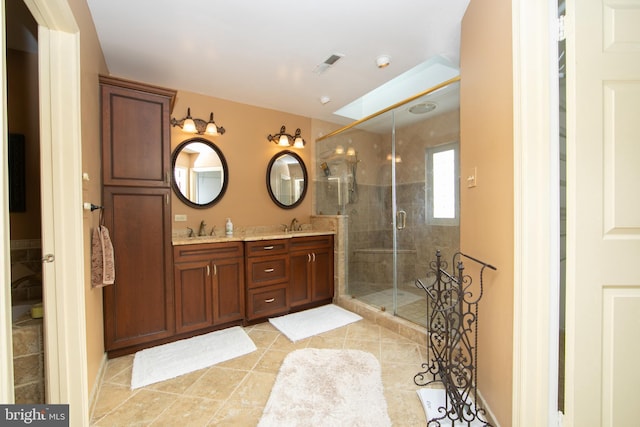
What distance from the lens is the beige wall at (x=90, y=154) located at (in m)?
1.55

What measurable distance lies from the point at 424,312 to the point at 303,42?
2.86 metres

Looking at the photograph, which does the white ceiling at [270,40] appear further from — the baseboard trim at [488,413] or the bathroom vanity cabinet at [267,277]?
the baseboard trim at [488,413]

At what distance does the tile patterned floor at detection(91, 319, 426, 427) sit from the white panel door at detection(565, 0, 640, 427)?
2.99ft

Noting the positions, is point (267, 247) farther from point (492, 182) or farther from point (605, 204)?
point (605, 204)

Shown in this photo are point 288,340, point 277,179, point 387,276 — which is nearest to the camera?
point 288,340

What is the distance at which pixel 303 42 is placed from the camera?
2105mm

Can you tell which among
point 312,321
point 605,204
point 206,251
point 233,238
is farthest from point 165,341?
point 605,204

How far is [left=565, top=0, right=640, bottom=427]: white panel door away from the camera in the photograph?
1032 millimetres

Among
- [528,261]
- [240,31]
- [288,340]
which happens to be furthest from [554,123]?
[288,340]

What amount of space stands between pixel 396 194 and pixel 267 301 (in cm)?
201

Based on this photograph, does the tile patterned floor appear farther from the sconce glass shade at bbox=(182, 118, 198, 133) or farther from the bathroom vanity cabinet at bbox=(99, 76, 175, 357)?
the sconce glass shade at bbox=(182, 118, 198, 133)

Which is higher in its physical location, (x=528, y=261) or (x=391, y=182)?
(x=391, y=182)

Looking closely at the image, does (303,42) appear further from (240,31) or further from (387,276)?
(387,276)

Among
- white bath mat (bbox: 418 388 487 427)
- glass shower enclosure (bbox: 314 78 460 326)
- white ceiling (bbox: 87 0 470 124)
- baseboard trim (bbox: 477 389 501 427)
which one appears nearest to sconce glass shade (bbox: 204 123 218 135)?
white ceiling (bbox: 87 0 470 124)
